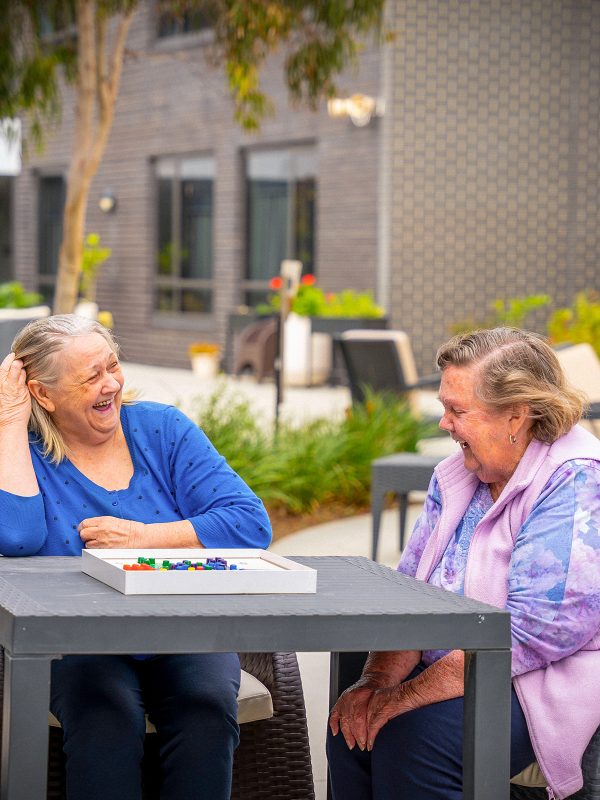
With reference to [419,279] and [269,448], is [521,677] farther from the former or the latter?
[419,279]

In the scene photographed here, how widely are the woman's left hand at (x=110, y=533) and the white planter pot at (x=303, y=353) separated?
43.0 ft

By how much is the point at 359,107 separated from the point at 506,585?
44.4ft

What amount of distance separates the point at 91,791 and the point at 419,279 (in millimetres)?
13582

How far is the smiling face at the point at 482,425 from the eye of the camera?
2.54 m

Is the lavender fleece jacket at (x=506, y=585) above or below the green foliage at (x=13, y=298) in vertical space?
above

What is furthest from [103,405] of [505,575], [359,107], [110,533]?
[359,107]

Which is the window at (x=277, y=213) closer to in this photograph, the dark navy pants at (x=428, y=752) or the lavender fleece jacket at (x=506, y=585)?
the lavender fleece jacket at (x=506, y=585)

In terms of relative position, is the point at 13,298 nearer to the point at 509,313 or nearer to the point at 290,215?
the point at 290,215

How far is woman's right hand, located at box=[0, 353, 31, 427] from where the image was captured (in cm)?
281

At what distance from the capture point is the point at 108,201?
2036 centimetres

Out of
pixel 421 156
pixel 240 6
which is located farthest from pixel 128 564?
pixel 421 156

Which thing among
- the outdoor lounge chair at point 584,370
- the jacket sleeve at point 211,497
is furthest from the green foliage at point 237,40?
the jacket sleeve at point 211,497

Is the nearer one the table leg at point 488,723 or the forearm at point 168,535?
the table leg at point 488,723

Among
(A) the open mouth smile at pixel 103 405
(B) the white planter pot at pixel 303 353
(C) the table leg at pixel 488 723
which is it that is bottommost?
(B) the white planter pot at pixel 303 353
